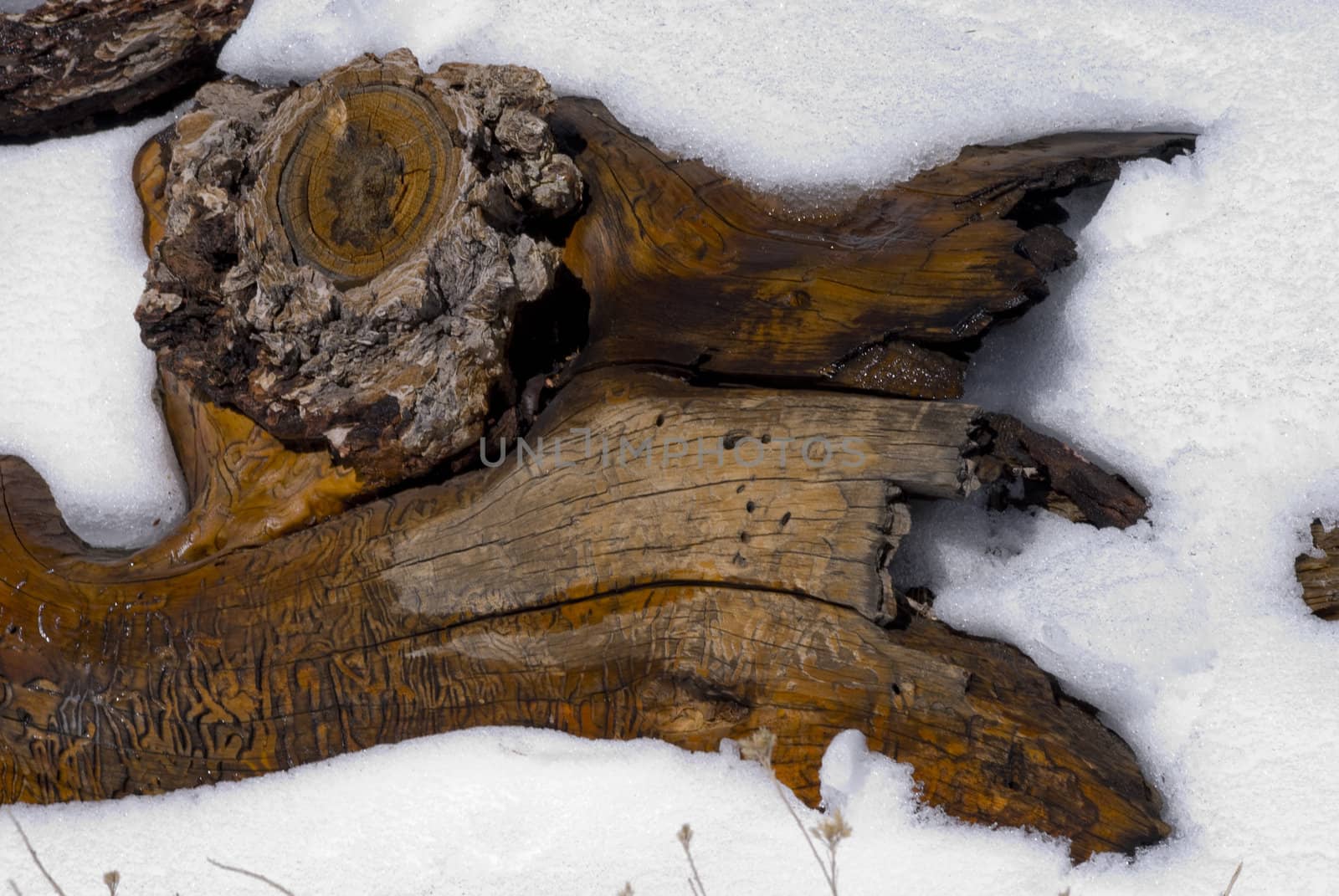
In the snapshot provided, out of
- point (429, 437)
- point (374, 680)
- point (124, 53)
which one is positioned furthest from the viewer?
point (124, 53)

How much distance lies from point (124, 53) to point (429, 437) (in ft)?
4.57

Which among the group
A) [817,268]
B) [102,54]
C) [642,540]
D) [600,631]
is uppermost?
[102,54]

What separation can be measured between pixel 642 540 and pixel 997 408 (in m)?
0.88

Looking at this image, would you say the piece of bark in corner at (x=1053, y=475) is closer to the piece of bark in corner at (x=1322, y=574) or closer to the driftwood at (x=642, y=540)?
the driftwood at (x=642, y=540)

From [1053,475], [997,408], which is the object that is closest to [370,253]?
[997,408]

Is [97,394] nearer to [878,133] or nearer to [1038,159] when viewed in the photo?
[878,133]

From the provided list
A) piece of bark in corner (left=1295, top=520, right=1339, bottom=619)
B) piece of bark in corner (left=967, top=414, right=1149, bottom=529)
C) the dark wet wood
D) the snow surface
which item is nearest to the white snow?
the snow surface

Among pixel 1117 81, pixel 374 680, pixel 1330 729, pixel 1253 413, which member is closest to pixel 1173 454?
pixel 1253 413

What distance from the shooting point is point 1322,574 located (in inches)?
77.8

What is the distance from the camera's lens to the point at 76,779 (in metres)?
2.02

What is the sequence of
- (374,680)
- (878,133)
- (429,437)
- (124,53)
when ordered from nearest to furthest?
(429,437) → (374,680) → (878,133) → (124,53)

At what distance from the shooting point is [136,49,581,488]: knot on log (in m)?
1.80

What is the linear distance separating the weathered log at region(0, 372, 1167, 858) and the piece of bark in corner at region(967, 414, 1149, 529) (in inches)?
7.0

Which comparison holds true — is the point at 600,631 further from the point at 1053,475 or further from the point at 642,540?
the point at 1053,475
